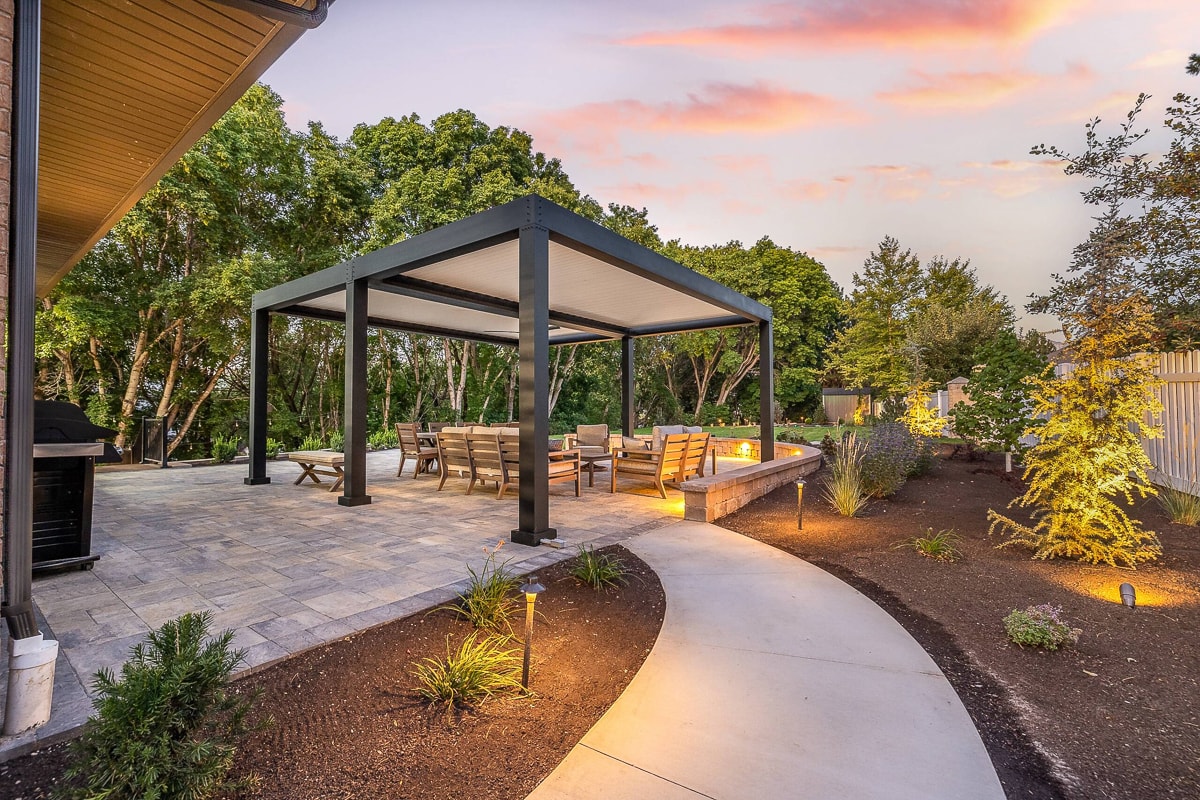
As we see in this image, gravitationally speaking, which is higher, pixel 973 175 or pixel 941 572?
pixel 973 175

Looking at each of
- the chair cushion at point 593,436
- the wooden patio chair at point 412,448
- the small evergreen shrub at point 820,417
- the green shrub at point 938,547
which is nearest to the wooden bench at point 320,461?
the wooden patio chair at point 412,448

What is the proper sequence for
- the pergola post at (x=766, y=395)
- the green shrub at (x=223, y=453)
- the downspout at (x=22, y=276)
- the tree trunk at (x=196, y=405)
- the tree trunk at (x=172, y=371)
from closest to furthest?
the downspout at (x=22, y=276), the pergola post at (x=766, y=395), the green shrub at (x=223, y=453), the tree trunk at (x=172, y=371), the tree trunk at (x=196, y=405)

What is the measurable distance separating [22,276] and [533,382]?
124 inches

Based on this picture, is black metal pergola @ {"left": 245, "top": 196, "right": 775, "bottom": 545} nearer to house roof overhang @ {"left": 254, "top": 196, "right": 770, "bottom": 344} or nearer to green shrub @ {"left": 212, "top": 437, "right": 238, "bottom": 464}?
house roof overhang @ {"left": 254, "top": 196, "right": 770, "bottom": 344}

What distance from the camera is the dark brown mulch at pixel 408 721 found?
5.32 feet

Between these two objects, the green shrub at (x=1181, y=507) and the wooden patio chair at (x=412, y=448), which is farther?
the wooden patio chair at (x=412, y=448)

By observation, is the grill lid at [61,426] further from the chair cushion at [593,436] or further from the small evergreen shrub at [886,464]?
the small evergreen shrub at [886,464]

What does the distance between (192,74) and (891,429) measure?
30.0 feet

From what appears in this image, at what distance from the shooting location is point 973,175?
441 inches

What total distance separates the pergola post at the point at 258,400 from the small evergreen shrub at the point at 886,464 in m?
9.12

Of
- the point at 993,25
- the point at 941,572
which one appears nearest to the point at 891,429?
the point at 941,572

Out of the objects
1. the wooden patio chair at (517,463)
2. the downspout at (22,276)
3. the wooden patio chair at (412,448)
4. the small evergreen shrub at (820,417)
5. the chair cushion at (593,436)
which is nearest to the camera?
the downspout at (22,276)

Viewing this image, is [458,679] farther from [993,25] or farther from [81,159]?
[993,25]

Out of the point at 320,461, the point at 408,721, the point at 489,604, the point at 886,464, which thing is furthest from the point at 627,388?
the point at 408,721
